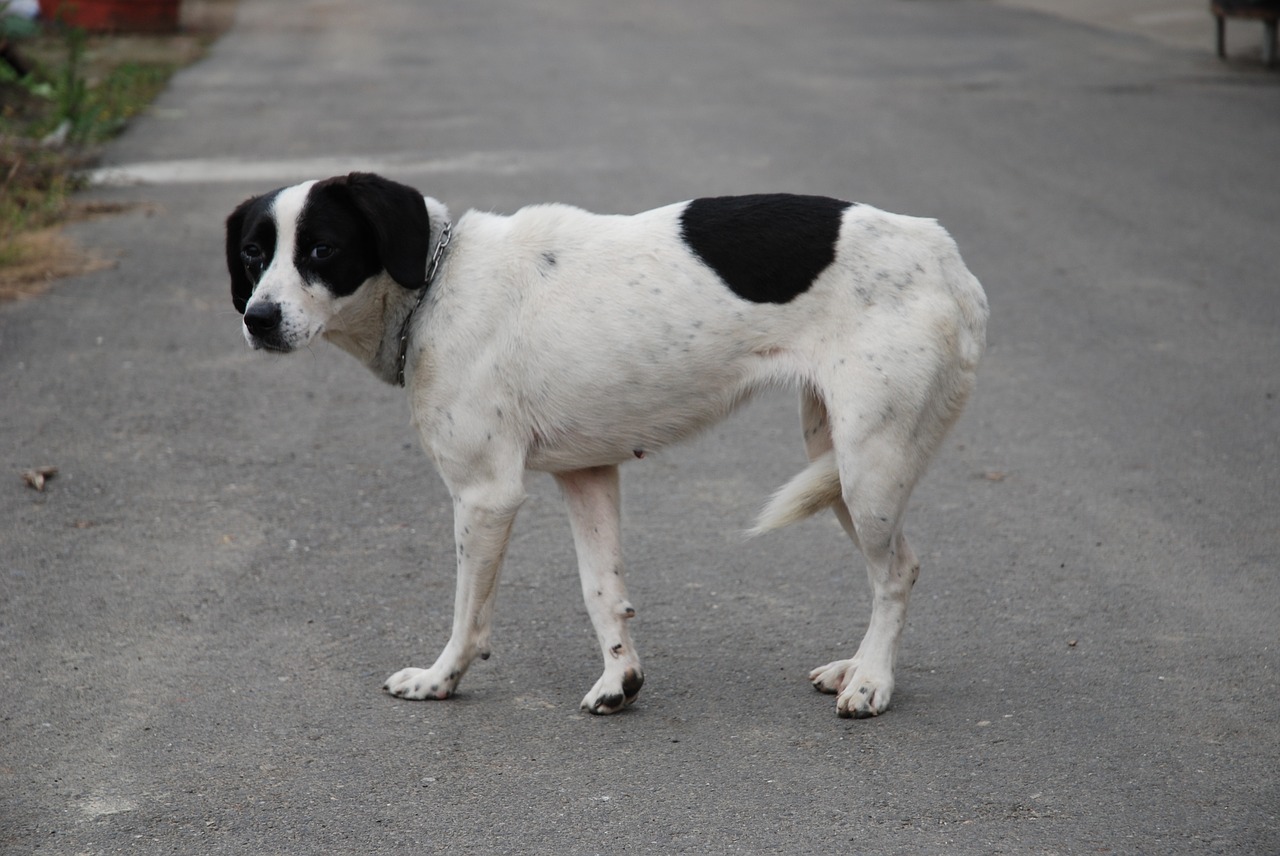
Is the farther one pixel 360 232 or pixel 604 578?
pixel 604 578

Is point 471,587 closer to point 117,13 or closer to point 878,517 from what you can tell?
point 878,517

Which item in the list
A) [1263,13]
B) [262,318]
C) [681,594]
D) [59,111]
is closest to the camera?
[262,318]

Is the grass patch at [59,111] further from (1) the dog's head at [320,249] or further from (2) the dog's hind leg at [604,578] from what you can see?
(2) the dog's hind leg at [604,578]

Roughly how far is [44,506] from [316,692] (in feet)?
6.71

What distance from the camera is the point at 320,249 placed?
3877 millimetres

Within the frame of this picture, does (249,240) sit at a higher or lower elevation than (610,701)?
higher

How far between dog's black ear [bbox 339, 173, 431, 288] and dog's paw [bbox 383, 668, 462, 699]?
1117mm

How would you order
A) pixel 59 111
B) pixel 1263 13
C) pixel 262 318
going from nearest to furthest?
pixel 262 318 < pixel 59 111 < pixel 1263 13

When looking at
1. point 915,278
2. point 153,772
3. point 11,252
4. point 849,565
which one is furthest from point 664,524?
point 11,252

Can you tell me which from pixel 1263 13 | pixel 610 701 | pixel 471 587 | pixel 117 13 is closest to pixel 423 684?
pixel 471 587

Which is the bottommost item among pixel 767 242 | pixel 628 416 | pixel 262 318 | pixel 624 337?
pixel 628 416

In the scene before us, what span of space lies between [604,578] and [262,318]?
3.93ft

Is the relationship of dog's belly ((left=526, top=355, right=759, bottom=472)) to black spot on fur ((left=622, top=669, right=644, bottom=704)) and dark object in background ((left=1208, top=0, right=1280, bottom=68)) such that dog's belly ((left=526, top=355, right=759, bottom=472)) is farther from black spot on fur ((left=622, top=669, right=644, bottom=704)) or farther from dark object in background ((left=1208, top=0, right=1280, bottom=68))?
dark object in background ((left=1208, top=0, right=1280, bottom=68))

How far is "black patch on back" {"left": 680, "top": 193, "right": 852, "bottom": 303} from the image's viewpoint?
12.8ft
